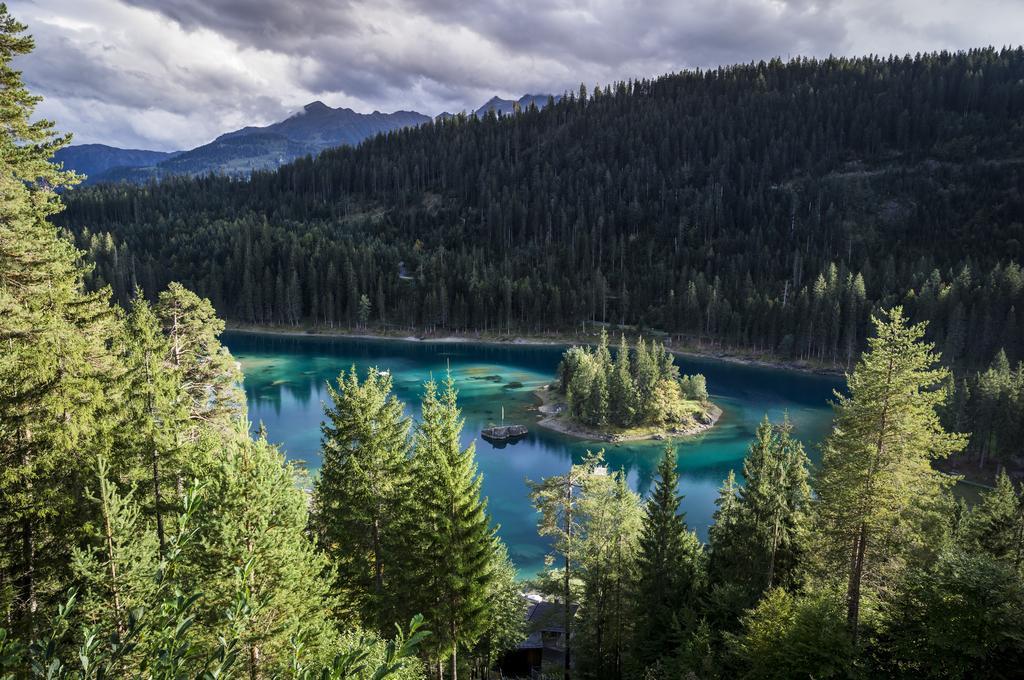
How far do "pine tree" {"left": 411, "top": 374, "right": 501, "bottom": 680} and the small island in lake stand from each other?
55.2 metres

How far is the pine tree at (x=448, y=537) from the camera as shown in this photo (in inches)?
834

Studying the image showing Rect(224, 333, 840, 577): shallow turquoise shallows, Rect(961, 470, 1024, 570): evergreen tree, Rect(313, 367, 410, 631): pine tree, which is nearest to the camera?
Rect(313, 367, 410, 631): pine tree

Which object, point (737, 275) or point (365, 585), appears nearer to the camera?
point (365, 585)

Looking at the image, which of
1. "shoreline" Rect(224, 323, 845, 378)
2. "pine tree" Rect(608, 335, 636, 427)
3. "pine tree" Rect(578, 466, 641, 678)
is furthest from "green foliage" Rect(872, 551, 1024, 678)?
"shoreline" Rect(224, 323, 845, 378)

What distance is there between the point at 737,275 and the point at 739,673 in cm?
15049

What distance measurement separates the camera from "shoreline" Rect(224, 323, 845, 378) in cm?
12168

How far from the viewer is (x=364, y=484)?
23.3m

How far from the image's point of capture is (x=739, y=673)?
2127cm

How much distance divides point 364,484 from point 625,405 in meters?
58.6

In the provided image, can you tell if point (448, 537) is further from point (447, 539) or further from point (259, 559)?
point (259, 559)

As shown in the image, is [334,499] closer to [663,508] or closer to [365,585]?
[365,585]

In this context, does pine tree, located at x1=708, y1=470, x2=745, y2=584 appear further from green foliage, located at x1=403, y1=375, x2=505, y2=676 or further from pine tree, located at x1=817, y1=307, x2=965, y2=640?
green foliage, located at x1=403, y1=375, x2=505, y2=676

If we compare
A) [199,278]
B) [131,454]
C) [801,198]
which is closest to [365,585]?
[131,454]

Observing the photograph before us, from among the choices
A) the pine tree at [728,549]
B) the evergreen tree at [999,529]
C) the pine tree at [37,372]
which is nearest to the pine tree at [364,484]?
the pine tree at [37,372]
